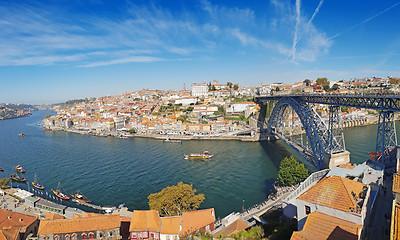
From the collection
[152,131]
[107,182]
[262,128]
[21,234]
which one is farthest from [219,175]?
[152,131]

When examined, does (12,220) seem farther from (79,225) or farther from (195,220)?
(195,220)

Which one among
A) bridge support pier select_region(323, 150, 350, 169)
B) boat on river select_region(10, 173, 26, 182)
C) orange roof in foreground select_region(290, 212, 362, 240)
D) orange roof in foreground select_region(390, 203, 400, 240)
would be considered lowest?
boat on river select_region(10, 173, 26, 182)

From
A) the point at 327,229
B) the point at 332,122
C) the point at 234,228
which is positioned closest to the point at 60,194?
the point at 234,228

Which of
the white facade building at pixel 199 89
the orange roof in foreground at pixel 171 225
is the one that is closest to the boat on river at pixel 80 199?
the orange roof in foreground at pixel 171 225

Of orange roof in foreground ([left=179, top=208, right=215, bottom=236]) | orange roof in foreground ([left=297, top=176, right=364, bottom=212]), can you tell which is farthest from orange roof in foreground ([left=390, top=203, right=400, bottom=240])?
orange roof in foreground ([left=179, top=208, right=215, bottom=236])

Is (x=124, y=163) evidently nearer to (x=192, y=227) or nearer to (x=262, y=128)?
(x=192, y=227)

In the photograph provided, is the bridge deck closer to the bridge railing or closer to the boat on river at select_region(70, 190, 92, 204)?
the bridge railing

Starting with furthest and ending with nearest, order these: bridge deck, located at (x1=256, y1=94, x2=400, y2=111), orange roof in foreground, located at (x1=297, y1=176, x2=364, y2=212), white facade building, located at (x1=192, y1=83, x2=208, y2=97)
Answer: white facade building, located at (x1=192, y1=83, x2=208, y2=97), bridge deck, located at (x1=256, y1=94, x2=400, y2=111), orange roof in foreground, located at (x1=297, y1=176, x2=364, y2=212)
